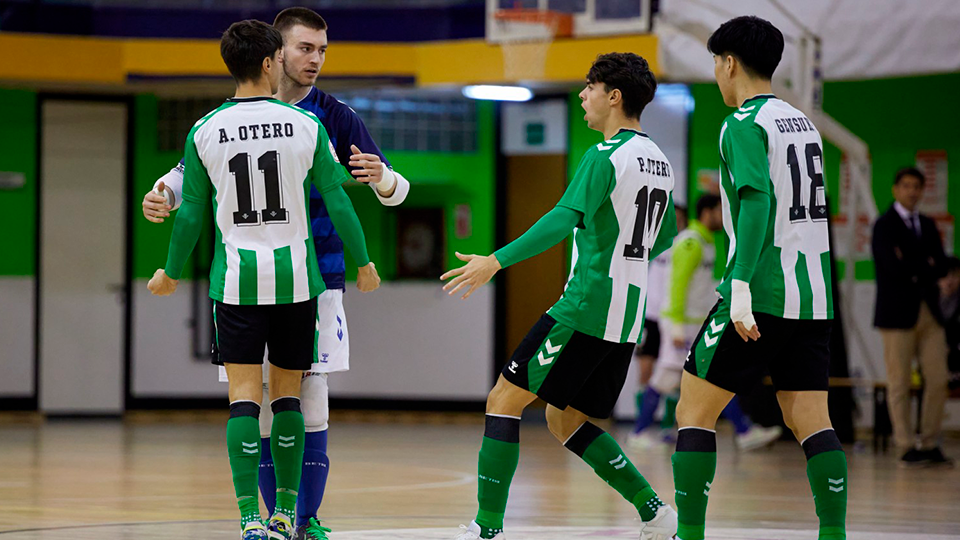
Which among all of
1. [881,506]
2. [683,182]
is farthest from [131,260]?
[881,506]

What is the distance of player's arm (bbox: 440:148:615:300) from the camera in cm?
369

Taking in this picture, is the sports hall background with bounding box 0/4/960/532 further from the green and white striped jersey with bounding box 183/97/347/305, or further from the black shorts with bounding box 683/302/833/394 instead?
the black shorts with bounding box 683/302/833/394

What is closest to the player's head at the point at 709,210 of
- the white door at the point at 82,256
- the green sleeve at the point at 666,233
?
the green sleeve at the point at 666,233

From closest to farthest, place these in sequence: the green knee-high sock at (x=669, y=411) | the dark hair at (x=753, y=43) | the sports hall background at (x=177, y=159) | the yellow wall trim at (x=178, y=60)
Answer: the dark hair at (x=753, y=43) < the green knee-high sock at (x=669, y=411) < the yellow wall trim at (x=178, y=60) < the sports hall background at (x=177, y=159)

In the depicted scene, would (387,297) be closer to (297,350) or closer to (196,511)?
(196,511)

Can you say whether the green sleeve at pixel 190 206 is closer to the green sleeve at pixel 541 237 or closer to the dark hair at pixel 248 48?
the dark hair at pixel 248 48

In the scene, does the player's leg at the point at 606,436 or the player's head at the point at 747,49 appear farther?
the player's leg at the point at 606,436

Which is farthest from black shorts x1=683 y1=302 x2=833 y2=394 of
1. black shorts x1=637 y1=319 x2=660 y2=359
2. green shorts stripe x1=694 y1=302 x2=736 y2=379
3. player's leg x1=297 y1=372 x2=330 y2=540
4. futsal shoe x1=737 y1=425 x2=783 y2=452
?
black shorts x1=637 y1=319 x2=660 y2=359

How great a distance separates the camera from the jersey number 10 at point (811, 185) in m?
3.70

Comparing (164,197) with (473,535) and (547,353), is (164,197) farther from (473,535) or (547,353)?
(473,535)

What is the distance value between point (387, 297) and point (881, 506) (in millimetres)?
6266

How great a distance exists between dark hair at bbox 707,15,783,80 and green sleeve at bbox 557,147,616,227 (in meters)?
0.50

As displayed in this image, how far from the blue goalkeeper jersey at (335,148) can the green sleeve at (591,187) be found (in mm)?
676

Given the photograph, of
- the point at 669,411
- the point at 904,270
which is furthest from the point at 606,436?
the point at 669,411
